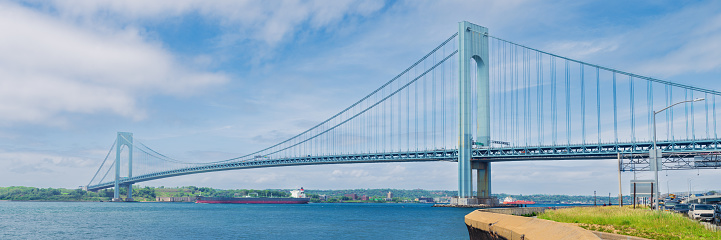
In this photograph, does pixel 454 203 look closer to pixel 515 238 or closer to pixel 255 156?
pixel 255 156

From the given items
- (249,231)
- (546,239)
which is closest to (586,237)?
(546,239)

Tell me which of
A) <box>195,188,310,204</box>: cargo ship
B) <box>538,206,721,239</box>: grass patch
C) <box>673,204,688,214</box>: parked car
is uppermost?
<box>538,206,721,239</box>: grass patch

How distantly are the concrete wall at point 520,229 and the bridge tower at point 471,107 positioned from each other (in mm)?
65104

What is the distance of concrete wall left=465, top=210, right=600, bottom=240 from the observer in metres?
10.9

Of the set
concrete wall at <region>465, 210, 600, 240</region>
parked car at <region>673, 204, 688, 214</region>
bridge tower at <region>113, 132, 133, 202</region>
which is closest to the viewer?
concrete wall at <region>465, 210, 600, 240</region>

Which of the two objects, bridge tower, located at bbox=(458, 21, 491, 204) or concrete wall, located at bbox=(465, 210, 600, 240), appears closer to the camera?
concrete wall, located at bbox=(465, 210, 600, 240)

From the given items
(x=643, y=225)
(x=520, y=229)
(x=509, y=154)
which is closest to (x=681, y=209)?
(x=643, y=225)

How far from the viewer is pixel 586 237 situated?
9.76 m

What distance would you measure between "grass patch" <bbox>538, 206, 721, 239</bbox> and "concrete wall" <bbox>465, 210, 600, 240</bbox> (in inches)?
103

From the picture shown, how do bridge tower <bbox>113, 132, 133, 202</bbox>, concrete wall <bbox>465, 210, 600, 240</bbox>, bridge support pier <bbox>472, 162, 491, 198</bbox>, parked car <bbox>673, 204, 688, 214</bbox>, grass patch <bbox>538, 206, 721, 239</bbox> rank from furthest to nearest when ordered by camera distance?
1. bridge tower <bbox>113, 132, 133, 202</bbox>
2. bridge support pier <bbox>472, 162, 491, 198</bbox>
3. parked car <bbox>673, 204, 688, 214</bbox>
4. grass patch <bbox>538, 206, 721, 239</bbox>
5. concrete wall <bbox>465, 210, 600, 240</bbox>

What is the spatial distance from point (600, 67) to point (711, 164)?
28.6 m

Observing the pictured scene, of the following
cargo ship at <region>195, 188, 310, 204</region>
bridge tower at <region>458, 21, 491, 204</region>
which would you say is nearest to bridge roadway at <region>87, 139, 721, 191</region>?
bridge tower at <region>458, 21, 491, 204</region>

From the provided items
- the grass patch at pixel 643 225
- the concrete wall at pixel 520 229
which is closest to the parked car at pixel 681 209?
the grass patch at pixel 643 225

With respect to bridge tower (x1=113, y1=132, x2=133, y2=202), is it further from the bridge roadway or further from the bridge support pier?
the bridge support pier
